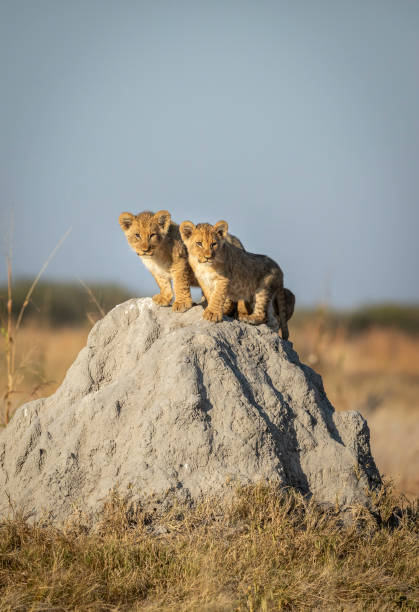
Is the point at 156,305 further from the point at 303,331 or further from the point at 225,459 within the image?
the point at 303,331

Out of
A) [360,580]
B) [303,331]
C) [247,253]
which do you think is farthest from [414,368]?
[360,580]

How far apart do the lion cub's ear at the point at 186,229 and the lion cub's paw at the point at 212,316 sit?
35.6 inches

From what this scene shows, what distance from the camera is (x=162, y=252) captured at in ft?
23.8

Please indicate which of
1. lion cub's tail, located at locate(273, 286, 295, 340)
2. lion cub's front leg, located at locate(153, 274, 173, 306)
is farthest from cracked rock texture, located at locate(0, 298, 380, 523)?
lion cub's tail, located at locate(273, 286, 295, 340)

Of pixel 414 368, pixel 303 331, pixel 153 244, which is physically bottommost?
pixel 414 368

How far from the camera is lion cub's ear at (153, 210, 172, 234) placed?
7.23 metres

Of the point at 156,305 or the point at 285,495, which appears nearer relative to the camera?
the point at 285,495

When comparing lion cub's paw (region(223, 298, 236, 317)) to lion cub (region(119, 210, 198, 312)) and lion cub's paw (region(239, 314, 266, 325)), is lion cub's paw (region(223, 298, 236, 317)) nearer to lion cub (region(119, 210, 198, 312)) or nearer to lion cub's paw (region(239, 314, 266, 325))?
lion cub's paw (region(239, 314, 266, 325))

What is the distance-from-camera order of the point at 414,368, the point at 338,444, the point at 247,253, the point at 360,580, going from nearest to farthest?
the point at 360,580, the point at 338,444, the point at 247,253, the point at 414,368

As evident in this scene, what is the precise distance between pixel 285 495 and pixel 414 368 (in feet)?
89.9

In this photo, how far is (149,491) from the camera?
5625mm

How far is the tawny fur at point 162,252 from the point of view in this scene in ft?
23.4

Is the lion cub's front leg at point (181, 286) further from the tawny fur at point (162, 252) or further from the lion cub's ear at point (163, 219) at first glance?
the lion cub's ear at point (163, 219)

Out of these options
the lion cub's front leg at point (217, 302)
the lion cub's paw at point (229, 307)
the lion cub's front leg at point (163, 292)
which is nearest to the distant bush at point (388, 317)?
the lion cub's paw at point (229, 307)
